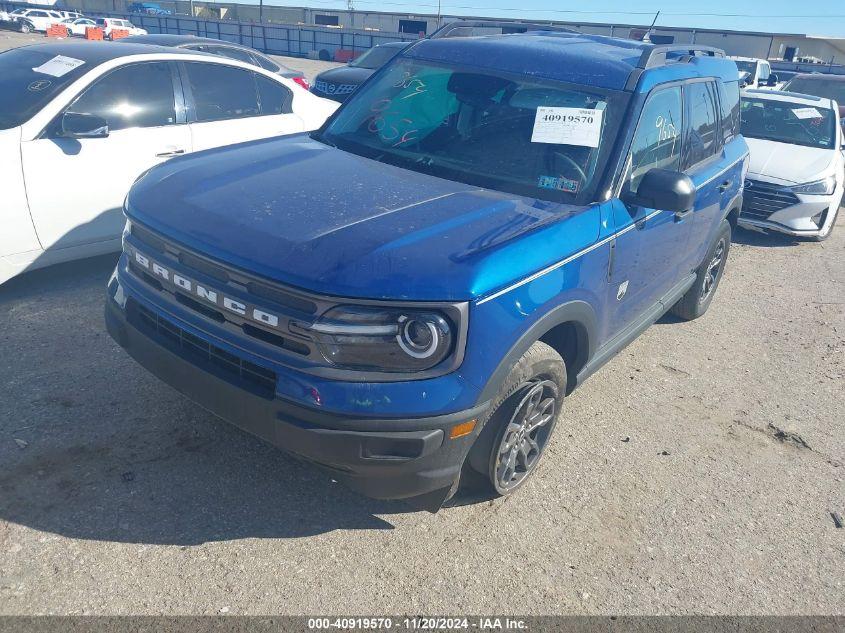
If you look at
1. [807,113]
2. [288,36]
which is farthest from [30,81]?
[288,36]

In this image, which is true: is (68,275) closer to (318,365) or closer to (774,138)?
(318,365)

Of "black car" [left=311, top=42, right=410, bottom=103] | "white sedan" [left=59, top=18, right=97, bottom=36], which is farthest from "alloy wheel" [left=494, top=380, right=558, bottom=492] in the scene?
"white sedan" [left=59, top=18, right=97, bottom=36]

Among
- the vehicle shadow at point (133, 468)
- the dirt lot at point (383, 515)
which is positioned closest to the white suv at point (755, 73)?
the dirt lot at point (383, 515)

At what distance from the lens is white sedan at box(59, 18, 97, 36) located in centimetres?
3866

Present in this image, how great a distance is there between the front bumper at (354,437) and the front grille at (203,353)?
22 millimetres

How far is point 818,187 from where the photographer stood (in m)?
7.57

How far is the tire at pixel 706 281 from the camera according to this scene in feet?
17.0

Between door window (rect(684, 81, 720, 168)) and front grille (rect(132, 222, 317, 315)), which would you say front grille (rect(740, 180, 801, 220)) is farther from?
front grille (rect(132, 222, 317, 315))

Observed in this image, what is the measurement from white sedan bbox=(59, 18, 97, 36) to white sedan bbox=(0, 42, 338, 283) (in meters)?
38.6

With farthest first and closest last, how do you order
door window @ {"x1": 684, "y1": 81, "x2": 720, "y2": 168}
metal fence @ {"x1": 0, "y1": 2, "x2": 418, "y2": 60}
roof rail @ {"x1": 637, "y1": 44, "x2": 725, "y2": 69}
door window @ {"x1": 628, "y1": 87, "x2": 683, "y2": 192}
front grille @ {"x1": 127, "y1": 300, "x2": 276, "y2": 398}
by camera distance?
1. metal fence @ {"x1": 0, "y1": 2, "x2": 418, "y2": 60}
2. door window @ {"x1": 684, "y1": 81, "x2": 720, "y2": 168}
3. roof rail @ {"x1": 637, "y1": 44, "x2": 725, "y2": 69}
4. door window @ {"x1": 628, "y1": 87, "x2": 683, "y2": 192}
5. front grille @ {"x1": 127, "y1": 300, "x2": 276, "y2": 398}

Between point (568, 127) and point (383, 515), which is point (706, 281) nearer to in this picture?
point (568, 127)

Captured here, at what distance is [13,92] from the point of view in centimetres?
464

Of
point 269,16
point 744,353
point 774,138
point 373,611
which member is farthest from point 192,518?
point 269,16

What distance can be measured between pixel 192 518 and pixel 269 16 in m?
72.6
